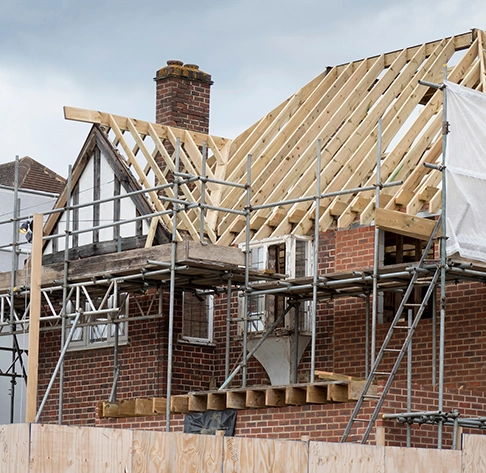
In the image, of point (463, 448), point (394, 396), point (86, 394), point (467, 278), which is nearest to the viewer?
point (463, 448)

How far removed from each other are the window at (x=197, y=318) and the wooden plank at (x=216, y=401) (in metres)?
3.98

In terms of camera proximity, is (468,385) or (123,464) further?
(468,385)

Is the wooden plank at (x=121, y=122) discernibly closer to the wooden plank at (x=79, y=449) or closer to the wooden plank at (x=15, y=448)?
the wooden plank at (x=15, y=448)

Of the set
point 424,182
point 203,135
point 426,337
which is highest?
point 203,135

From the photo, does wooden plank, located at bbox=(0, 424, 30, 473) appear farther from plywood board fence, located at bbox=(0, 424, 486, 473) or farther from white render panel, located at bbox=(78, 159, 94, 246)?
white render panel, located at bbox=(78, 159, 94, 246)

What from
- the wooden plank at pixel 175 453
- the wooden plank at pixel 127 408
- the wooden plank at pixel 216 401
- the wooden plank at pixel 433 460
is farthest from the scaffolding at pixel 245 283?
the wooden plank at pixel 175 453

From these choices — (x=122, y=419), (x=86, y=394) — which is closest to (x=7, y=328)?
(x=86, y=394)

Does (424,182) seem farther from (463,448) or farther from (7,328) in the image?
(7,328)

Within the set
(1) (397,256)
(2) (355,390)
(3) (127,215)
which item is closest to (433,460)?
(2) (355,390)

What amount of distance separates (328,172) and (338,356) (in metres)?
3.15

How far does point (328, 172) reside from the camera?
1964 cm

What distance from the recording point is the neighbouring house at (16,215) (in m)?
23.3

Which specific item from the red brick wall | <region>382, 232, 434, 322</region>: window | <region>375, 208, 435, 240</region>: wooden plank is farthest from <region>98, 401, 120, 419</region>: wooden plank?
<region>375, 208, 435, 240</region>: wooden plank

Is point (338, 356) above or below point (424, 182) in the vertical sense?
below
